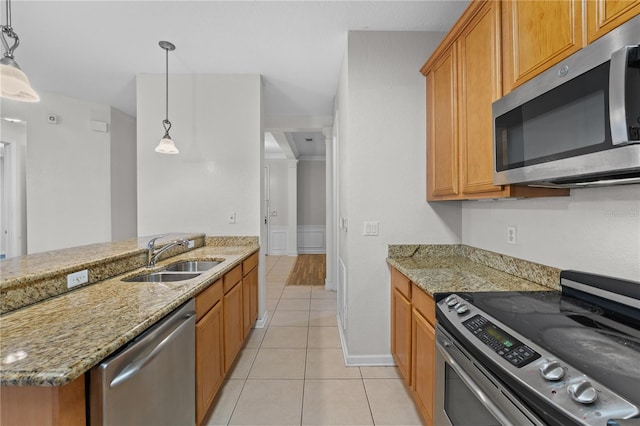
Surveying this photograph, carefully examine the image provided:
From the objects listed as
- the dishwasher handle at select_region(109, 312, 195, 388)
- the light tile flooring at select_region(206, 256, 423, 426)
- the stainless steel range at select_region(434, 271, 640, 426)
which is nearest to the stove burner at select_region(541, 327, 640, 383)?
the stainless steel range at select_region(434, 271, 640, 426)

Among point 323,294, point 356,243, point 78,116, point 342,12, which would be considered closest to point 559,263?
point 356,243

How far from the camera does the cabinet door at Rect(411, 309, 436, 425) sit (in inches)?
57.1

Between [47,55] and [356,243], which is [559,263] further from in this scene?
[47,55]

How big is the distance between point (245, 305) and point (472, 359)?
191cm

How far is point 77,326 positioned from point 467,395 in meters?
1.44

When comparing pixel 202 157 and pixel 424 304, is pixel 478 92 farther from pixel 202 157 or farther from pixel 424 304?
pixel 202 157

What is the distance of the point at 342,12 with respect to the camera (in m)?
2.04

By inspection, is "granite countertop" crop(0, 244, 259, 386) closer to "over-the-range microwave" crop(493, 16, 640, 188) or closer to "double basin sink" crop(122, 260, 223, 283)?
"double basin sink" crop(122, 260, 223, 283)

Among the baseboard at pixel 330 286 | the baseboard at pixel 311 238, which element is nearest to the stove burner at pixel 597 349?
the baseboard at pixel 330 286

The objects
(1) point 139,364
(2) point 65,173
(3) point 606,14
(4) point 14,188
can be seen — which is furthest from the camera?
(4) point 14,188

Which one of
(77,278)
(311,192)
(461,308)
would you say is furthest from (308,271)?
(461,308)

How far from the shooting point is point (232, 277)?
212 cm

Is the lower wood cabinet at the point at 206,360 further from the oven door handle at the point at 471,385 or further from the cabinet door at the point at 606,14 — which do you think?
the cabinet door at the point at 606,14

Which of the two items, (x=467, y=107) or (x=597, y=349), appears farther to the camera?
(x=467, y=107)
